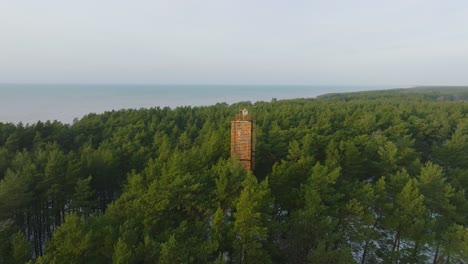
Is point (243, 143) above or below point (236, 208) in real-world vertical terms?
above

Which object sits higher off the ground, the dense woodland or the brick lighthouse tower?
the brick lighthouse tower

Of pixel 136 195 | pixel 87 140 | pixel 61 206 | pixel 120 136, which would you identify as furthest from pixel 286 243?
pixel 87 140

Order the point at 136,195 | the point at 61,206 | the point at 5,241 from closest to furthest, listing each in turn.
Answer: the point at 5,241 → the point at 136,195 → the point at 61,206

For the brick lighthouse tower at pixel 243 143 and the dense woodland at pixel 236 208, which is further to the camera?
the brick lighthouse tower at pixel 243 143

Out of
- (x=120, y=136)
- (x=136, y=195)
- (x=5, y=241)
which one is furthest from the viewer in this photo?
(x=120, y=136)

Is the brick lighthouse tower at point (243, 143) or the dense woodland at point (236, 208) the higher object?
the brick lighthouse tower at point (243, 143)

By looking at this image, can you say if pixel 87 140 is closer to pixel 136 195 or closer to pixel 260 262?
pixel 136 195

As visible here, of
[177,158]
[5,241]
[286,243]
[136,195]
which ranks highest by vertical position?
[177,158]

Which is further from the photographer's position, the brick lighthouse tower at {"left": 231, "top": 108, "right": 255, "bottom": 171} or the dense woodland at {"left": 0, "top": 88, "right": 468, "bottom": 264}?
the brick lighthouse tower at {"left": 231, "top": 108, "right": 255, "bottom": 171}

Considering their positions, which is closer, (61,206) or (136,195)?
(136,195)

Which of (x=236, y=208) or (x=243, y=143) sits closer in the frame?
(x=236, y=208)

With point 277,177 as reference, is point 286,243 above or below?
below
